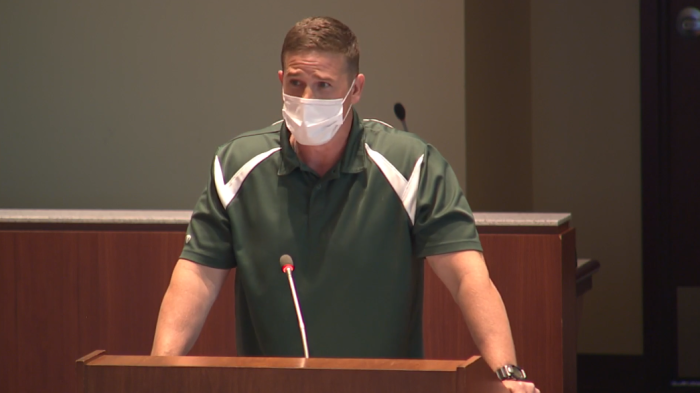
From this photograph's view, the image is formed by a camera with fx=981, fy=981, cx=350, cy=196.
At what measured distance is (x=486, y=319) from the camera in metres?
1.88

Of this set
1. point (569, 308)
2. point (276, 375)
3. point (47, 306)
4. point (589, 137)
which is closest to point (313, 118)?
point (276, 375)

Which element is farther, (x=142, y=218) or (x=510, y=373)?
(x=142, y=218)

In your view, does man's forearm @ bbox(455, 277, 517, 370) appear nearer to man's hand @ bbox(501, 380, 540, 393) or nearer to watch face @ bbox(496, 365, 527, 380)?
watch face @ bbox(496, 365, 527, 380)

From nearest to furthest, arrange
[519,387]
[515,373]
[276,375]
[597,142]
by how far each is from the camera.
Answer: [276,375], [519,387], [515,373], [597,142]

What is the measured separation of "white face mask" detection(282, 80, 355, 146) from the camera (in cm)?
195

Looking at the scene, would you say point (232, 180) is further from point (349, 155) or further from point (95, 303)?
point (95, 303)

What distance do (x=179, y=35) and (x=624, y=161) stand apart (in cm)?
222

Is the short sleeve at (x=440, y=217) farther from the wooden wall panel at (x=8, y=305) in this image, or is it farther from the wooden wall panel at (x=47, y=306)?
the wooden wall panel at (x=8, y=305)

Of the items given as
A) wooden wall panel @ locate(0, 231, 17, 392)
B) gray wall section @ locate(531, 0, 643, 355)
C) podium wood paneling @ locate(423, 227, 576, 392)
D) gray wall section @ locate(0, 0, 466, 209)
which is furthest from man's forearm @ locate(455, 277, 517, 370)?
gray wall section @ locate(531, 0, 643, 355)

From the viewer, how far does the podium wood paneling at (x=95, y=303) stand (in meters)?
2.86

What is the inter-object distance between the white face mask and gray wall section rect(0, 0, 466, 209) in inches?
88.6

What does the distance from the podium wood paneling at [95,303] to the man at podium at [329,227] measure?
851 mm

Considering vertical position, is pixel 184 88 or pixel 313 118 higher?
pixel 184 88

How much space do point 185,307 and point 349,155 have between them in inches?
17.9
